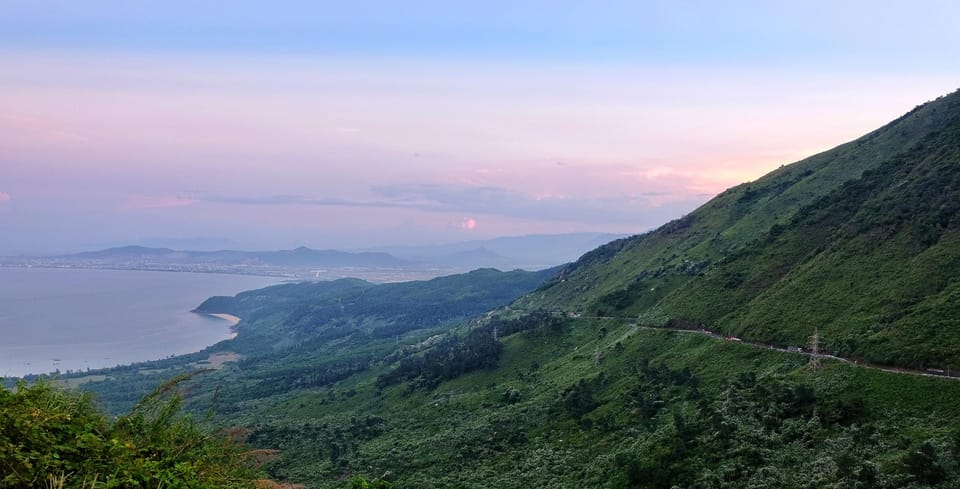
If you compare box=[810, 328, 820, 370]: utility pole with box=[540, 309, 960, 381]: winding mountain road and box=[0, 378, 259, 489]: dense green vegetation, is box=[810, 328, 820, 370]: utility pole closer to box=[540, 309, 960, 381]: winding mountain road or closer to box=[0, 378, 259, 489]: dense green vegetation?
box=[540, 309, 960, 381]: winding mountain road

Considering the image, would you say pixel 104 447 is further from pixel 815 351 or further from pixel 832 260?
pixel 832 260

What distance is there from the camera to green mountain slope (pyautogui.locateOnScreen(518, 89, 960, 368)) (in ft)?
153

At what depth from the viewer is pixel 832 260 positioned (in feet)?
203

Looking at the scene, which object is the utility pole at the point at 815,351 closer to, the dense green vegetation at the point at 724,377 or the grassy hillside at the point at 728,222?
the dense green vegetation at the point at 724,377

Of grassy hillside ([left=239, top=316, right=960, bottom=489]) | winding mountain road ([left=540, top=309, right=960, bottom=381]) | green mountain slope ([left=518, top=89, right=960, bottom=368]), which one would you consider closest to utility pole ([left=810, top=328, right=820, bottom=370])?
winding mountain road ([left=540, top=309, right=960, bottom=381])

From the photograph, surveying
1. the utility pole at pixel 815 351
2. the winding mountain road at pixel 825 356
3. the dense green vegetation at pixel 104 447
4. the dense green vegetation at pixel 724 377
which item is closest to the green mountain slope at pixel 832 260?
the dense green vegetation at pixel 724 377

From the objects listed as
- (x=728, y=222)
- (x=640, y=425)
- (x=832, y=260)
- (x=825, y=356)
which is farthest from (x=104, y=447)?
(x=728, y=222)

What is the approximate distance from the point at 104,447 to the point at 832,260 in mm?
67480

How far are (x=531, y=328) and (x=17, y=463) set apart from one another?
94.9 metres

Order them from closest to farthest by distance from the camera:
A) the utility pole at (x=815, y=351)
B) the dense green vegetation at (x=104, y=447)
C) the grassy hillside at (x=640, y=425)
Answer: the dense green vegetation at (x=104, y=447), the grassy hillside at (x=640, y=425), the utility pole at (x=815, y=351)

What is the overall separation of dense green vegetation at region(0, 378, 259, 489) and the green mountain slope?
144 feet

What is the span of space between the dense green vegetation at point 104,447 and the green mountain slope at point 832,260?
4391 cm

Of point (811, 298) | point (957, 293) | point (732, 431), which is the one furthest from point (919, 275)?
point (732, 431)

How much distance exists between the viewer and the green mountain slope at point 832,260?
46.8 metres
